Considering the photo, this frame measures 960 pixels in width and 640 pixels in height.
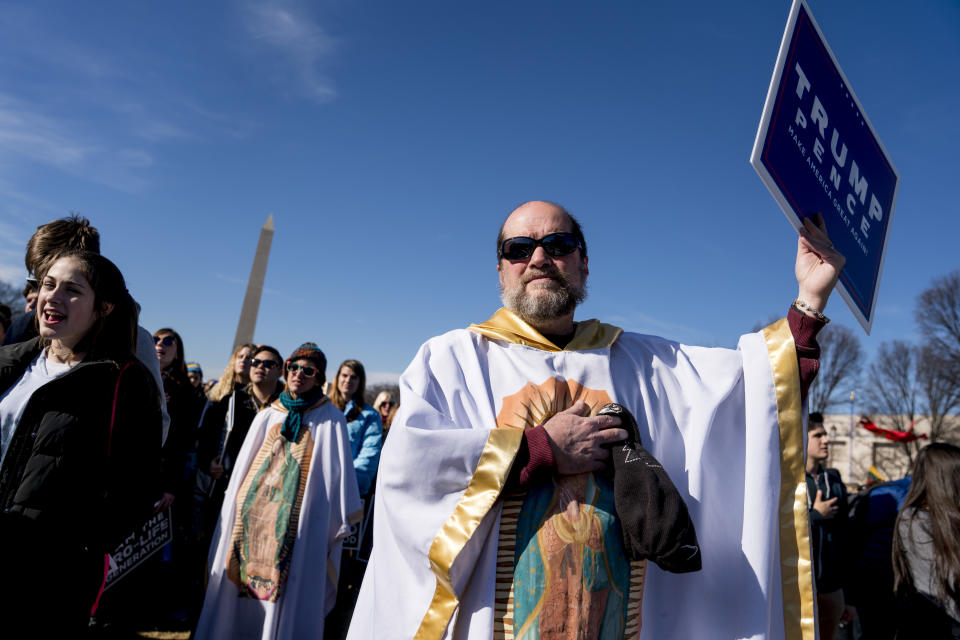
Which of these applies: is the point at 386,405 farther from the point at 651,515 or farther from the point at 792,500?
the point at 651,515

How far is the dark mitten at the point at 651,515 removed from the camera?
1865 millimetres

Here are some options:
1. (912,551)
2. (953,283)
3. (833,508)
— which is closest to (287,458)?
(912,551)

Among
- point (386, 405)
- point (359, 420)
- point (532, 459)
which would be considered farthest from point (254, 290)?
point (532, 459)

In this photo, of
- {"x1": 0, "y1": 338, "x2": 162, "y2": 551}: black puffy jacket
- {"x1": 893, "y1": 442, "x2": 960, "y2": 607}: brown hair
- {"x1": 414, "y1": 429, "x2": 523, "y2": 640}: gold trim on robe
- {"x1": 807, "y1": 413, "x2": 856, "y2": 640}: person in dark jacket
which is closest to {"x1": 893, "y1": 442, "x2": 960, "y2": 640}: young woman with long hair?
{"x1": 893, "y1": 442, "x2": 960, "y2": 607}: brown hair

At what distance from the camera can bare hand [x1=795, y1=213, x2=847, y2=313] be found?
2.39 meters

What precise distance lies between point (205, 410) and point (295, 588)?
1.96 m

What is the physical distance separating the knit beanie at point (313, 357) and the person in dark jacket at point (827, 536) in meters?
4.02

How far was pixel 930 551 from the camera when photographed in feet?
11.1

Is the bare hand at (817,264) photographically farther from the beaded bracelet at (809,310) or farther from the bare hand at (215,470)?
the bare hand at (215,470)

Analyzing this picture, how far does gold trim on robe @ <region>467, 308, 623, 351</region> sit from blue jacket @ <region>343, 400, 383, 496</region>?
412 centimetres

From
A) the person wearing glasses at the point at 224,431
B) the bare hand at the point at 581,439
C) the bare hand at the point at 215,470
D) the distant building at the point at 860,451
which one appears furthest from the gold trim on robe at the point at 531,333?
the distant building at the point at 860,451

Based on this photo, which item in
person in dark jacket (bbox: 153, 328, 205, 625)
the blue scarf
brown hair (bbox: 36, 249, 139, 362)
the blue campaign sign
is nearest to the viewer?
the blue campaign sign

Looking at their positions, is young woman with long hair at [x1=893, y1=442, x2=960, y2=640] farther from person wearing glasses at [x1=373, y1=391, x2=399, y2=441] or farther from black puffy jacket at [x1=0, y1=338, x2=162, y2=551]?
person wearing glasses at [x1=373, y1=391, x2=399, y2=441]

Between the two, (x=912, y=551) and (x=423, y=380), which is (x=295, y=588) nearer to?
(x=423, y=380)
